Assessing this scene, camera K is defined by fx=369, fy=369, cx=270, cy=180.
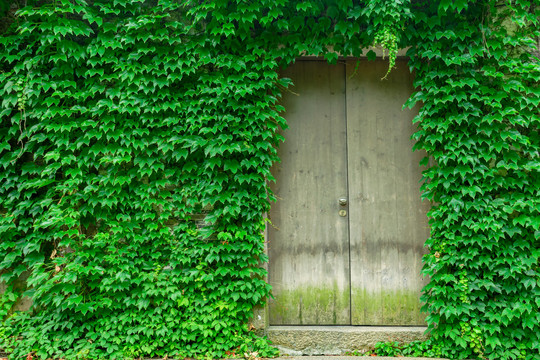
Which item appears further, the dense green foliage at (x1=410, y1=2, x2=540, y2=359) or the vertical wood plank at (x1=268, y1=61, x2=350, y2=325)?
the vertical wood plank at (x1=268, y1=61, x2=350, y2=325)

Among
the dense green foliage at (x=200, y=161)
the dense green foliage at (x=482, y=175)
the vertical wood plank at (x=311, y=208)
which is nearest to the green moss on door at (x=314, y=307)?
the vertical wood plank at (x=311, y=208)

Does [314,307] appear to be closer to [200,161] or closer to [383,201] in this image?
[383,201]

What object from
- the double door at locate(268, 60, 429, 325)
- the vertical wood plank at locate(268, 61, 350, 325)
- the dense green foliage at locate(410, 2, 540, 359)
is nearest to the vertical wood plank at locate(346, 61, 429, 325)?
the double door at locate(268, 60, 429, 325)

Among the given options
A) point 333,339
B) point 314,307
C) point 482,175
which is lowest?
point 333,339

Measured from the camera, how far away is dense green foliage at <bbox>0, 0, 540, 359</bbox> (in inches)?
135

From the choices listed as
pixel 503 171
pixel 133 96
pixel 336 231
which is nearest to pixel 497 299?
pixel 503 171

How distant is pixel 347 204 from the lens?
3945mm

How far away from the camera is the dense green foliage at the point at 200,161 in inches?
135

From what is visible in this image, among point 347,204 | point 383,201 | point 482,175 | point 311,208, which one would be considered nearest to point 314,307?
point 311,208

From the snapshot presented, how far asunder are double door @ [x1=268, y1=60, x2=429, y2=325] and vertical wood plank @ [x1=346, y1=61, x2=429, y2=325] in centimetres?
1

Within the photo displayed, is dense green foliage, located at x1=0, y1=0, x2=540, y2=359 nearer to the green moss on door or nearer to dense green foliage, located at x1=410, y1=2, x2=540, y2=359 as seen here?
dense green foliage, located at x1=410, y1=2, x2=540, y2=359

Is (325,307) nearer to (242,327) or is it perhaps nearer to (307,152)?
(242,327)

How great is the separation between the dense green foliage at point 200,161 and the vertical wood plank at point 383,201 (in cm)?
32

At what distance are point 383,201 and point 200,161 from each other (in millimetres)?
1963
